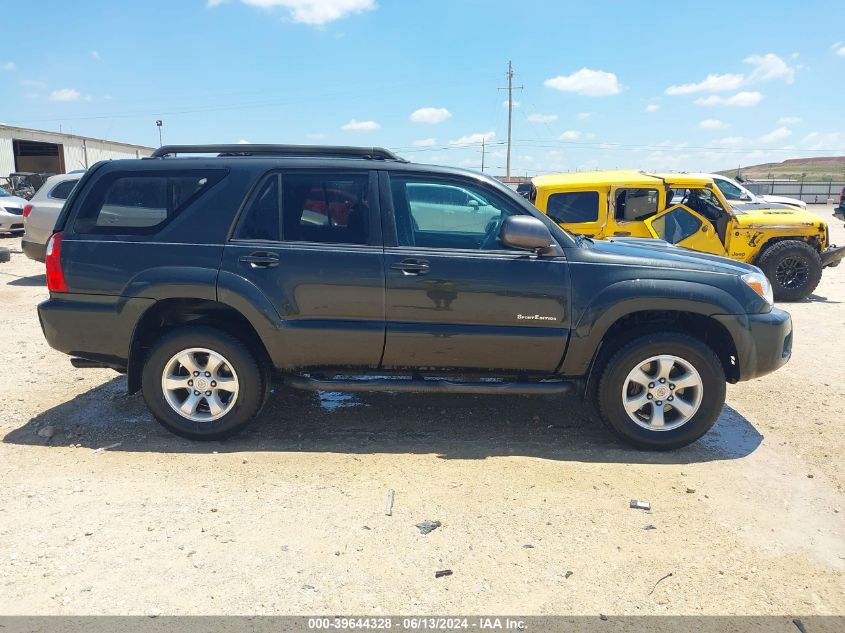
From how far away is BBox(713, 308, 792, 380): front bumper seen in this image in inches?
163

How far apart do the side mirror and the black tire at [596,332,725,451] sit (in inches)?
35.7

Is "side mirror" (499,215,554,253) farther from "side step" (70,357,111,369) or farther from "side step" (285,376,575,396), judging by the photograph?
"side step" (70,357,111,369)

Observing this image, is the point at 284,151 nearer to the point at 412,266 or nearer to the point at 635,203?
the point at 412,266

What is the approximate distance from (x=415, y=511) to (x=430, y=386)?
0.94 metres

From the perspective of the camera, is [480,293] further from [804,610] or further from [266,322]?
[804,610]

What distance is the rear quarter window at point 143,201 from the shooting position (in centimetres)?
426

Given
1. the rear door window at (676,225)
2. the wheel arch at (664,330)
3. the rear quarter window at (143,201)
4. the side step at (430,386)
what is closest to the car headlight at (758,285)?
the wheel arch at (664,330)

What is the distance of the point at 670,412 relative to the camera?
4.26 meters

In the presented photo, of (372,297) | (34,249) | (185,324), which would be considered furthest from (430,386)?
(34,249)

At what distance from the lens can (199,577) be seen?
287cm

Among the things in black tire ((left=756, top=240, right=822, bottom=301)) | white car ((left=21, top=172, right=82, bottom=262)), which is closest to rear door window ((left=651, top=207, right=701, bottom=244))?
black tire ((left=756, top=240, right=822, bottom=301))

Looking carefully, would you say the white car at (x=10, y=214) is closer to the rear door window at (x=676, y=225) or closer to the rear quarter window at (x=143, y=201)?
the rear quarter window at (x=143, y=201)

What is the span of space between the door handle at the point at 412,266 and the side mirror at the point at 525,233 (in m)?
0.54

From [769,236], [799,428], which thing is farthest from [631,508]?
[769,236]
